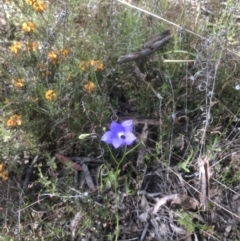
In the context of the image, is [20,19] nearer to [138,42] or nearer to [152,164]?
[138,42]

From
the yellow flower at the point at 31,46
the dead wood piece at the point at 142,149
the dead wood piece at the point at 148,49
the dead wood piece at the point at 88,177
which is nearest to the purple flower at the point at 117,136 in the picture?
the dead wood piece at the point at 142,149

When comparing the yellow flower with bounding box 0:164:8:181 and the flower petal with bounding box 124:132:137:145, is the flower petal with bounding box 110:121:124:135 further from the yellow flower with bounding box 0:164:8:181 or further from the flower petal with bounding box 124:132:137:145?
the yellow flower with bounding box 0:164:8:181

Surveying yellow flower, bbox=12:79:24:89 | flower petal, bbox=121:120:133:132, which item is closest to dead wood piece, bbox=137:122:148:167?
flower petal, bbox=121:120:133:132

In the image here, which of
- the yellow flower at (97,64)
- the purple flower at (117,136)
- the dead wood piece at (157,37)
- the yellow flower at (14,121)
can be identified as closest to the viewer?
the purple flower at (117,136)

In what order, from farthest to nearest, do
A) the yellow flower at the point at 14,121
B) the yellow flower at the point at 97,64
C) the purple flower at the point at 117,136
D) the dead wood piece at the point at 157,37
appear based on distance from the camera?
the dead wood piece at the point at 157,37 → the yellow flower at the point at 97,64 → the yellow flower at the point at 14,121 → the purple flower at the point at 117,136

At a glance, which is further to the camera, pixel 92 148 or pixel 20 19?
pixel 20 19

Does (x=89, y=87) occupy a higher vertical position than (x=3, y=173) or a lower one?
higher

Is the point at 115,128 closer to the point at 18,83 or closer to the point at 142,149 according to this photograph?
the point at 142,149

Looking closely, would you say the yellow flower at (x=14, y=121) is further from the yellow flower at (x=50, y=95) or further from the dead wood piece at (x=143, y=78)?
the dead wood piece at (x=143, y=78)

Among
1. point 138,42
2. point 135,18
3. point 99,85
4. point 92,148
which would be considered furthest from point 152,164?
point 135,18

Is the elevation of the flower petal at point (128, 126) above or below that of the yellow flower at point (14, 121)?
above

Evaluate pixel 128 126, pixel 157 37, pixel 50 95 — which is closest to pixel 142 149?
pixel 128 126
